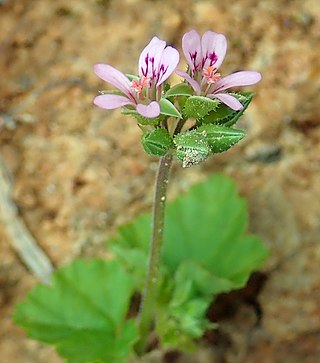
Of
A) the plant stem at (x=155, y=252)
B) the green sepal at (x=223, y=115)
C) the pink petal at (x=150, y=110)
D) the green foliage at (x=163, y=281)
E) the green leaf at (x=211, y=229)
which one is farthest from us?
the green leaf at (x=211, y=229)

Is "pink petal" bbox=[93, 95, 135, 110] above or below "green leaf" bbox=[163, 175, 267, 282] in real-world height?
above

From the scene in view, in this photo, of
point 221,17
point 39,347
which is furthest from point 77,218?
point 221,17

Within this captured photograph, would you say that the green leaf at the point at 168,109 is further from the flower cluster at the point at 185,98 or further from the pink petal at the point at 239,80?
the pink petal at the point at 239,80

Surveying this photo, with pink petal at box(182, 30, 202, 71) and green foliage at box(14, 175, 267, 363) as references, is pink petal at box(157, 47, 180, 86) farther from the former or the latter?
green foliage at box(14, 175, 267, 363)

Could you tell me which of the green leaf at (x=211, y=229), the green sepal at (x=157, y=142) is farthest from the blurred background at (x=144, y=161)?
the green sepal at (x=157, y=142)

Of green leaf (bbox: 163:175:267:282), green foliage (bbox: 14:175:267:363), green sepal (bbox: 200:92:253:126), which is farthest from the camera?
green leaf (bbox: 163:175:267:282)

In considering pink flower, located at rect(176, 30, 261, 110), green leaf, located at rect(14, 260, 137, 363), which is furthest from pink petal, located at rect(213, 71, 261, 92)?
green leaf, located at rect(14, 260, 137, 363)

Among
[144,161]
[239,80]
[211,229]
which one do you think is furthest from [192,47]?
[211,229]
